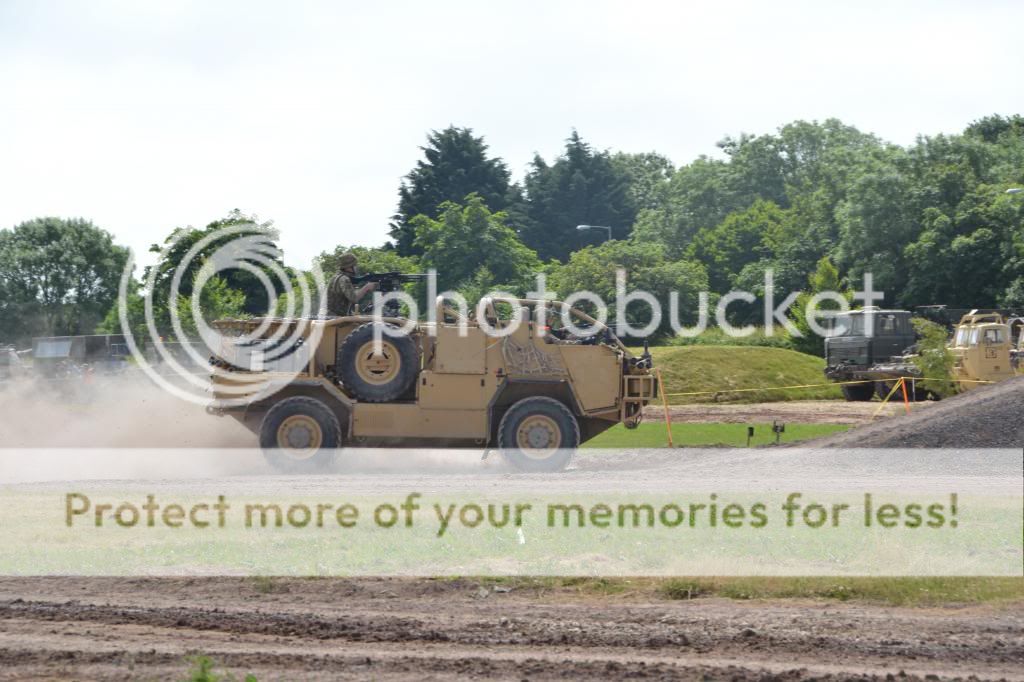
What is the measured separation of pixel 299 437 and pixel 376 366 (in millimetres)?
1628

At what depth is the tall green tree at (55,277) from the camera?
2650 inches

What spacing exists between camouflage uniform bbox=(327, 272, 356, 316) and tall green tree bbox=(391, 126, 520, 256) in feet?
202

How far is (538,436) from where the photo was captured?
19.1 metres

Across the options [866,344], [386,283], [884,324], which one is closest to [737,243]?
[884,324]


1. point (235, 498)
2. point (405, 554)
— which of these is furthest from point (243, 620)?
point (235, 498)

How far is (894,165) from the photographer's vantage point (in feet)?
194

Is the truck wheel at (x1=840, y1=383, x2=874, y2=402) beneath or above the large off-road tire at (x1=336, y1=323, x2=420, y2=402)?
beneath

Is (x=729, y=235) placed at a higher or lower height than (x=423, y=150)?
lower

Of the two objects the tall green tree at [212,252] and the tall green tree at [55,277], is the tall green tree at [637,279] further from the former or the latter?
the tall green tree at [55,277]

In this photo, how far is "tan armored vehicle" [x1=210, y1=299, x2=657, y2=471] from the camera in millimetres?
19109

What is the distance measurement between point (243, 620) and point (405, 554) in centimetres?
277

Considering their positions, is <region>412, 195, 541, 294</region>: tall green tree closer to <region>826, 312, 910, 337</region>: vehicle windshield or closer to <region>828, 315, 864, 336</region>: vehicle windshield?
<region>828, 315, 864, 336</region>: vehicle windshield

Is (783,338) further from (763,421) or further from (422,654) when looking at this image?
(422,654)

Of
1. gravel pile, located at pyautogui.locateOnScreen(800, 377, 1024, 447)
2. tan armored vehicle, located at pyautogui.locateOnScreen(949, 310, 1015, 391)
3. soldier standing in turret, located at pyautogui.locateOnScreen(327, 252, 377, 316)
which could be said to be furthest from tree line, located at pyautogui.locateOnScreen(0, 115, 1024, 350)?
gravel pile, located at pyautogui.locateOnScreen(800, 377, 1024, 447)
